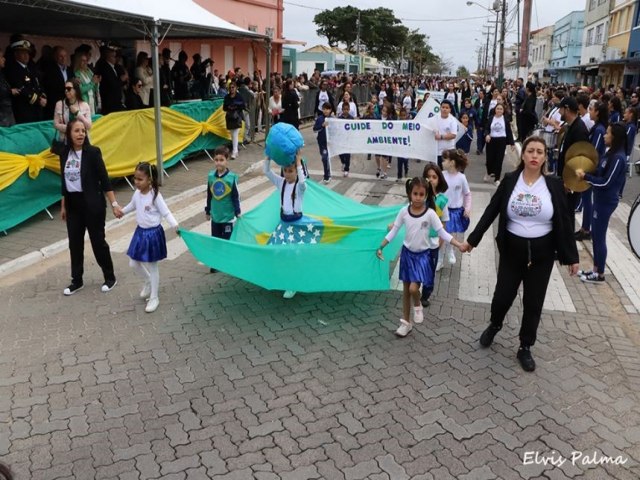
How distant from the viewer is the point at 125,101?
12516mm

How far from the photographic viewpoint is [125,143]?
10.9 m

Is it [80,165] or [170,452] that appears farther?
[80,165]

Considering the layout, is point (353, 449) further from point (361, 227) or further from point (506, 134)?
point (506, 134)

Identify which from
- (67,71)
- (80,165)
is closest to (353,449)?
(80,165)

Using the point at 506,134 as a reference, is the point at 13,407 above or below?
below

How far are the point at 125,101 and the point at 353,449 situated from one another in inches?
422

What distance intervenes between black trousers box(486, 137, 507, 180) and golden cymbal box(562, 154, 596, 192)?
599 centimetres

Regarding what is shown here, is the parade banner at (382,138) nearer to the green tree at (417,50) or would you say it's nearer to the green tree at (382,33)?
the green tree at (382,33)

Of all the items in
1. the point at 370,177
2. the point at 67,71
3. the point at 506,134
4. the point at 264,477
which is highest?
the point at 67,71

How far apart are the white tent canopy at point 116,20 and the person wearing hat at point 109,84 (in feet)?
2.51

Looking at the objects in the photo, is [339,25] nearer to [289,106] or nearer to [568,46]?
[568,46]

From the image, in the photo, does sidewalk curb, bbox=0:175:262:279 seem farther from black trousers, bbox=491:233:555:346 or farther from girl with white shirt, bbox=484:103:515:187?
girl with white shirt, bbox=484:103:515:187

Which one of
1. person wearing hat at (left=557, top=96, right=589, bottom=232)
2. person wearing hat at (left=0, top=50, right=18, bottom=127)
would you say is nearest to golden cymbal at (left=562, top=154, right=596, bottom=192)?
person wearing hat at (left=557, top=96, right=589, bottom=232)

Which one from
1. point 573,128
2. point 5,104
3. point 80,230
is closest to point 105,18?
point 5,104
